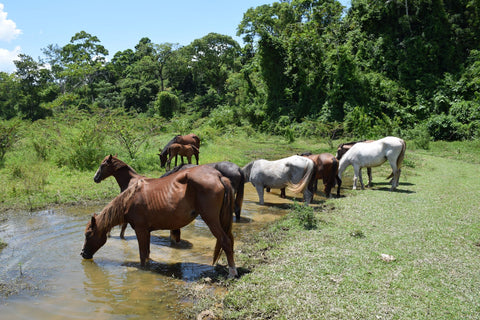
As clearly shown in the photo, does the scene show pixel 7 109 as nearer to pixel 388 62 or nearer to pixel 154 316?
pixel 388 62

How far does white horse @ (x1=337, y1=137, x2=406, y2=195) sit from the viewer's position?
11.2m

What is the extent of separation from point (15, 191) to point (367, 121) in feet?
63.1

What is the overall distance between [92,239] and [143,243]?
1005 millimetres

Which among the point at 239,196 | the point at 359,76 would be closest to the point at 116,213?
the point at 239,196

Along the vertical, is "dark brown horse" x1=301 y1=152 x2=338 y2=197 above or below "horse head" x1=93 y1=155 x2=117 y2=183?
below

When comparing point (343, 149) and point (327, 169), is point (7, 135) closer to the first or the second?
point (327, 169)

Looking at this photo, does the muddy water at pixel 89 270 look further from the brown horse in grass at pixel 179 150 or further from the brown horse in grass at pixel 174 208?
the brown horse in grass at pixel 179 150

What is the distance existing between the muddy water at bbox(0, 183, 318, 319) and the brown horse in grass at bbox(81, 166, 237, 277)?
43 cm

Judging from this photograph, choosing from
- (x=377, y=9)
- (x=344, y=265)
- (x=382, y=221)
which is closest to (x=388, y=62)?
(x=377, y=9)

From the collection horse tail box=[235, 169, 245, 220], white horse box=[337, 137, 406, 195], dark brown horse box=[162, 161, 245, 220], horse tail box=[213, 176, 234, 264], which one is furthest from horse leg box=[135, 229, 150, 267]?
white horse box=[337, 137, 406, 195]

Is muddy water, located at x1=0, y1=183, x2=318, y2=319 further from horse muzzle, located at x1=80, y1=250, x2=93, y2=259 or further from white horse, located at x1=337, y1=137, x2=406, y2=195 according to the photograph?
white horse, located at x1=337, y1=137, x2=406, y2=195

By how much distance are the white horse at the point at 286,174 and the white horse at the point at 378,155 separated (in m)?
1.95

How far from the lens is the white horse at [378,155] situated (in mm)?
11250

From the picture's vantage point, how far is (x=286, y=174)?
9820mm
